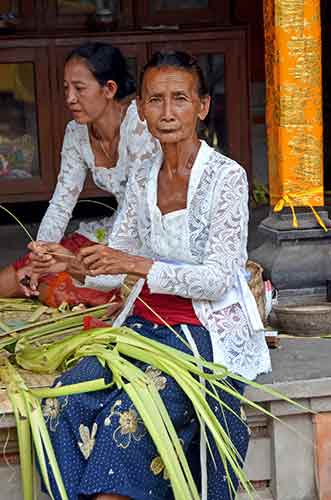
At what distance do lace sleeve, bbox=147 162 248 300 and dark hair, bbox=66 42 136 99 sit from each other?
1.14 m

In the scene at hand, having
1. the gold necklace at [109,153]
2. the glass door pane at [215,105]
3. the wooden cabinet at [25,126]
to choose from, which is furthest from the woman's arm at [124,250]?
the glass door pane at [215,105]

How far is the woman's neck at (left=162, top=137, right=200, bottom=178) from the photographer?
3410mm

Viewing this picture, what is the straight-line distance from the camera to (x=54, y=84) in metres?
6.38

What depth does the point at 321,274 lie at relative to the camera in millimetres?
4684

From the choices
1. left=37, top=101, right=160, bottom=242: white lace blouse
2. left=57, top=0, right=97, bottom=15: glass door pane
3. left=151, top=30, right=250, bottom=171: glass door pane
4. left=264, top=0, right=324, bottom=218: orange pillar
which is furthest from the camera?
left=57, top=0, right=97, bottom=15: glass door pane

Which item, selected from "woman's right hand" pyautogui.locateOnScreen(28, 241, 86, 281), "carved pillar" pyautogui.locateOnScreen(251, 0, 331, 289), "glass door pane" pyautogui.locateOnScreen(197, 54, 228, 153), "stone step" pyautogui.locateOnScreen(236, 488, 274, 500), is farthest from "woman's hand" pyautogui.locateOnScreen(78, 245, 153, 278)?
"glass door pane" pyautogui.locateOnScreen(197, 54, 228, 153)

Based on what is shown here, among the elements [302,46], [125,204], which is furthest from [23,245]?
[125,204]

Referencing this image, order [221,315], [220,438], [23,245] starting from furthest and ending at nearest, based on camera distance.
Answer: [23,245], [221,315], [220,438]

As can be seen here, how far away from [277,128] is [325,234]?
0.46 meters

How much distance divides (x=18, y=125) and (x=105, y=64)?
2.12m

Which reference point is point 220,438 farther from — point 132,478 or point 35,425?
point 35,425

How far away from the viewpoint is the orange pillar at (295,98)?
4531 millimetres

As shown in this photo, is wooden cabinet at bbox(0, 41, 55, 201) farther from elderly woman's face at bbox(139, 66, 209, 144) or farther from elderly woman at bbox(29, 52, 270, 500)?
elderly woman's face at bbox(139, 66, 209, 144)

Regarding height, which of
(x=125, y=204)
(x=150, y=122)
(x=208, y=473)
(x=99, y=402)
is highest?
(x=150, y=122)
